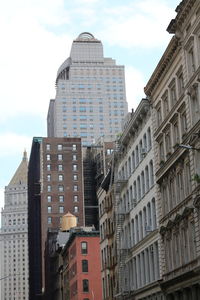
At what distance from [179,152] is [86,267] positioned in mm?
68302

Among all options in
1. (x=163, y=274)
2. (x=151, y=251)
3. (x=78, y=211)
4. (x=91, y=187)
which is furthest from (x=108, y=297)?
(x=91, y=187)

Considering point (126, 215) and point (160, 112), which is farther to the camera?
point (126, 215)

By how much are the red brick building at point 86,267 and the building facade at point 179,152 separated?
60.7m

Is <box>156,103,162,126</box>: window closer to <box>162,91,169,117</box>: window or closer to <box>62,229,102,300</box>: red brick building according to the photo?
<box>162,91,169,117</box>: window

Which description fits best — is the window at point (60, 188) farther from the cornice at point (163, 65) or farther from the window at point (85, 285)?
the cornice at point (163, 65)

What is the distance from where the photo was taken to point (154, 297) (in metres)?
53.8

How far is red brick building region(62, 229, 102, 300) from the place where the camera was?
4313 inches

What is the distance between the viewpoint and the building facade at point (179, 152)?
42531mm

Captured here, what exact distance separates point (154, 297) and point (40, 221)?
14098cm

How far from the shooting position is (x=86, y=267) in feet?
364

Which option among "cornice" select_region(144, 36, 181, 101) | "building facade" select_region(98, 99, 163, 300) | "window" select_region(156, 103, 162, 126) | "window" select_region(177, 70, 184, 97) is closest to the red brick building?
"building facade" select_region(98, 99, 163, 300)

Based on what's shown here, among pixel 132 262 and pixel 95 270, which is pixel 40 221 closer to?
pixel 95 270

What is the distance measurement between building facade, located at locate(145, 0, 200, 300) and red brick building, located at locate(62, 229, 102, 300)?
199ft

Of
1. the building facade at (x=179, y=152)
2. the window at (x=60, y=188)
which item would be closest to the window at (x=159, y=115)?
the building facade at (x=179, y=152)
